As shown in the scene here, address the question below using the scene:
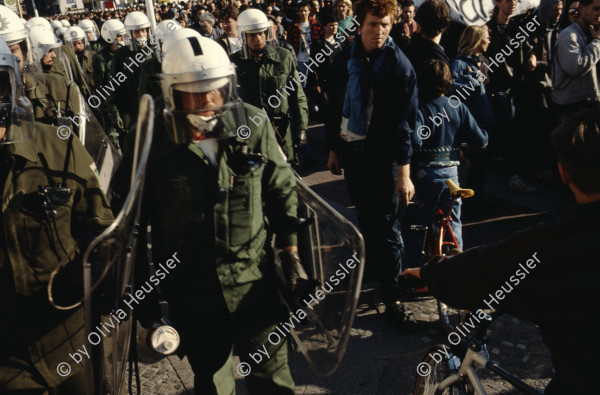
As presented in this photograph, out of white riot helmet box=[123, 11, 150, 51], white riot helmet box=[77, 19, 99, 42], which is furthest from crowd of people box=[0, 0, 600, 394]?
white riot helmet box=[77, 19, 99, 42]

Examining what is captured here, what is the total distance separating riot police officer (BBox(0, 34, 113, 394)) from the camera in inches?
84.3

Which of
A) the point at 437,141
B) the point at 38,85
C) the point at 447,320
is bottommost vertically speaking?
the point at 447,320

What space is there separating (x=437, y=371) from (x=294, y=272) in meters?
0.85

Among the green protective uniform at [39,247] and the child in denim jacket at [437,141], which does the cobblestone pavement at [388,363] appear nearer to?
the child in denim jacket at [437,141]

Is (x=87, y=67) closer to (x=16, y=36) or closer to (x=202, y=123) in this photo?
(x=16, y=36)

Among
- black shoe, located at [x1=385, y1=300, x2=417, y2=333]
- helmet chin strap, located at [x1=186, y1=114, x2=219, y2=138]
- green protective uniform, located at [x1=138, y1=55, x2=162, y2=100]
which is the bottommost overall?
black shoe, located at [x1=385, y1=300, x2=417, y2=333]

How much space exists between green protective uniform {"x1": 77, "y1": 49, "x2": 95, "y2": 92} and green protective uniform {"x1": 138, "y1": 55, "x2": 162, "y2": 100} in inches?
165

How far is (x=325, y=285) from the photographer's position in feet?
7.95

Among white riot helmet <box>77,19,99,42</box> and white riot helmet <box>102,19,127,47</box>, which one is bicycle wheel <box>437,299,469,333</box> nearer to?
white riot helmet <box>102,19,127,47</box>

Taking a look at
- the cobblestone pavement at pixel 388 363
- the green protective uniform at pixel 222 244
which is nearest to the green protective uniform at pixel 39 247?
the green protective uniform at pixel 222 244

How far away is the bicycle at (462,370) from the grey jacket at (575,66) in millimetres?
3445

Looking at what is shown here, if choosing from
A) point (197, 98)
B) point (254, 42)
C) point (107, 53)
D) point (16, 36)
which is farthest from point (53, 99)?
point (107, 53)

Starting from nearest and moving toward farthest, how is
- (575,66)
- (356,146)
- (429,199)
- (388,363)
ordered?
(388,363) → (356,146) → (429,199) → (575,66)

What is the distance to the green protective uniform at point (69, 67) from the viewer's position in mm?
6500
